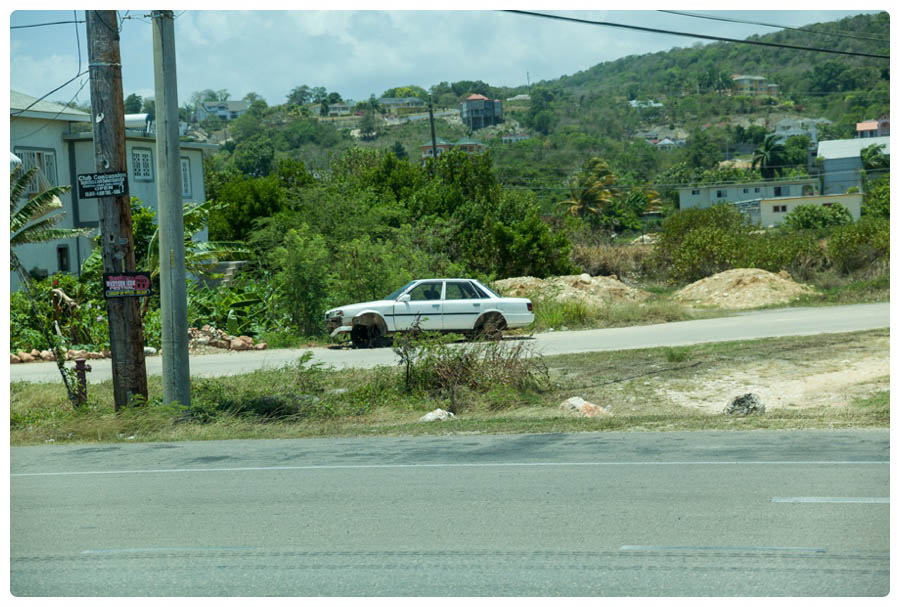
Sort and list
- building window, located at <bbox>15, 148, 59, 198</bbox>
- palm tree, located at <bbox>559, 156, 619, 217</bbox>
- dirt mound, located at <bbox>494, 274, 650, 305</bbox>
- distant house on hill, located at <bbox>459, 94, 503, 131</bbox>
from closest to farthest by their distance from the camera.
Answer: dirt mound, located at <bbox>494, 274, 650, 305</bbox>
building window, located at <bbox>15, 148, 59, 198</bbox>
palm tree, located at <bbox>559, 156, 619, 217</bbox>
distant house on hill, located at <bbox>459, 94, 503, 131</bbox>

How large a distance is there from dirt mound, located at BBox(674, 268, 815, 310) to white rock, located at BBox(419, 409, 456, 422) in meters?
20.2

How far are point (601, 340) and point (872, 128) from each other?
115m

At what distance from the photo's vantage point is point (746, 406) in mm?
13695

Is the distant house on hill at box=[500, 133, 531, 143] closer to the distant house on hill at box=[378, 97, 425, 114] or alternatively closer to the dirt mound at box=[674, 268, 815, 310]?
the distant house on hill at box=[378, 97, 425, 114]

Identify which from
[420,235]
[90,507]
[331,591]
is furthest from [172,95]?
[420,235]

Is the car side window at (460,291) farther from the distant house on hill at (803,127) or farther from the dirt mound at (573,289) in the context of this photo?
the distant house on hill at (803,127)

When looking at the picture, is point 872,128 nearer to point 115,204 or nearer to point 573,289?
point 573,289

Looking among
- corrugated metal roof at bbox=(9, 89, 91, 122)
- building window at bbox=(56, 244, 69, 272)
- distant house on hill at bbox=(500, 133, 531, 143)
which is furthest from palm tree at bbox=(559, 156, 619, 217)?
building window at bbox=(56, 244, 69, 272)

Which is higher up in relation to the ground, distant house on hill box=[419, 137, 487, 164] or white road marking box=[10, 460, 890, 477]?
A: distant house on hill box=[419, 137, 487, 164]

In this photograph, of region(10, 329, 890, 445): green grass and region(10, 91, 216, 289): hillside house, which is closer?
region(10, 329, 890, 445): green grass

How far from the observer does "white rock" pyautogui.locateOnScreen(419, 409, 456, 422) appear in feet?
46.2

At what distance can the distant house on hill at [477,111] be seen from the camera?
154875mm

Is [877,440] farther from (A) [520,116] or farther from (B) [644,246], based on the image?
(A) [520,116]

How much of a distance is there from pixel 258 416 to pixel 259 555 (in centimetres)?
808
